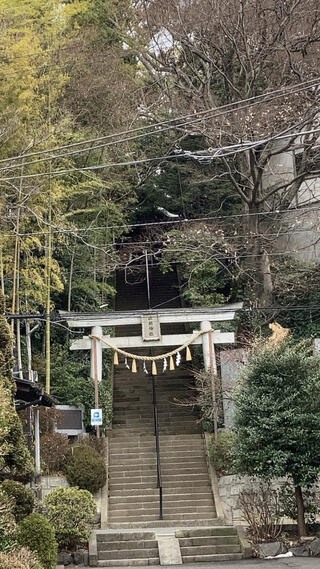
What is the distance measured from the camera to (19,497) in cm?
882

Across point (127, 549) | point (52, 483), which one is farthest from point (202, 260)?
point (127, 549)

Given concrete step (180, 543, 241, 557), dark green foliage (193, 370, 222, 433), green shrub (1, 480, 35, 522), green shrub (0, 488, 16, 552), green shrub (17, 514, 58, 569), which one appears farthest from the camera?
dark green foliage (193, 370, 222, 433)

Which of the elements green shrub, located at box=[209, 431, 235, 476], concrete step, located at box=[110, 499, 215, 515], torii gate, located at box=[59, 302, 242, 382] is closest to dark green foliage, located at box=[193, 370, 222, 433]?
torii gate, located at box=[59, 302, 242, 382]

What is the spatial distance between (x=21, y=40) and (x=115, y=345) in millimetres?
8116

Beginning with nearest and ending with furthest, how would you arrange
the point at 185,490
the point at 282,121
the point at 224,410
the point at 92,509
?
the point at 92,509
the point at 185,490
the point at 224,410
the point at 282,121

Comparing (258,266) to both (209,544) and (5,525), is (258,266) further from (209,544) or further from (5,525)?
(5,525)

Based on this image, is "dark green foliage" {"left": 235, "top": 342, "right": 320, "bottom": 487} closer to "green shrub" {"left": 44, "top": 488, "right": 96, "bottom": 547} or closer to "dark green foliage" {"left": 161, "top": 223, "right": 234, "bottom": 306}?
"green shrub" {"left": 44, "top": 488, "right": 96, "bottom": 547}

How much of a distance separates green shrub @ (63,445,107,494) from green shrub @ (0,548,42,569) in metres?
6.77

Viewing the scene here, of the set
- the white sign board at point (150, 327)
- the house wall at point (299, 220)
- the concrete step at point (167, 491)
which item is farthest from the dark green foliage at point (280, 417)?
the house wall at point (299, 220)

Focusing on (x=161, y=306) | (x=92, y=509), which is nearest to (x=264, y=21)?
(x=161, y=306)

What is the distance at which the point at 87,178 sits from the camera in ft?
68.0

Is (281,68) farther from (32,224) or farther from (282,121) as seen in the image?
(32,224)

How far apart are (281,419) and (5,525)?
18.9 feet

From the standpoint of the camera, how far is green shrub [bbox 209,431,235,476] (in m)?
15.6
